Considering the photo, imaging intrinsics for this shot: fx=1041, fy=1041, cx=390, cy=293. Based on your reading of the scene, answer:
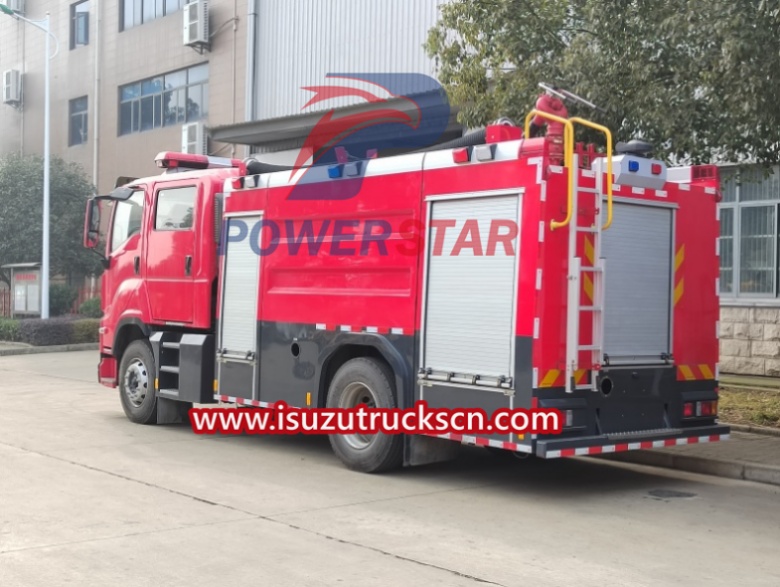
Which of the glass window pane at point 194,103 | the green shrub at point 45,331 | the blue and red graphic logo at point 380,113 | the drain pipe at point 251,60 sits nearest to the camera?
the blue and red graphic logo at point 380,113

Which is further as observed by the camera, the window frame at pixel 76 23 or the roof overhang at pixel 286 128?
the window frame at pixel 76 23

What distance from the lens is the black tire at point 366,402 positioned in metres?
9.11

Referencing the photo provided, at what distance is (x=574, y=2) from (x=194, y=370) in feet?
19.7

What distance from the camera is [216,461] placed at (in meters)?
10.0

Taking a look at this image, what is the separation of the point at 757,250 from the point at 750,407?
4.38 m

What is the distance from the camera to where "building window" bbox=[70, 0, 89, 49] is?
38344 mm

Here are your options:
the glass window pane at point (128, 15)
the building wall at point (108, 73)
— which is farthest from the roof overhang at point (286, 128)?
the glass window pane at point (128, 15)

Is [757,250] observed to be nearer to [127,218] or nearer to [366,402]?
[366,402]

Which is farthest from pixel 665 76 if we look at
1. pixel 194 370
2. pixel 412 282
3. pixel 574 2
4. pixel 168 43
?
pixel 168 43

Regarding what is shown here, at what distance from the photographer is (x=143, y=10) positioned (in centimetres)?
3459

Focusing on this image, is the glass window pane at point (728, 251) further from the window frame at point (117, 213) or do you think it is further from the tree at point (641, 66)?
the window frame at point (117, 213)

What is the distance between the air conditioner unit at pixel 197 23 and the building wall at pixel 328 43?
7.90 feet

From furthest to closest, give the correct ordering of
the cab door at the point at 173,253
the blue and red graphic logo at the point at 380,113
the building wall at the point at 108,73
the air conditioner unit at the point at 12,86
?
the air conditioner unit at the point at 12,86, the building wall at the point at 108,73, the blue and red graphic logo at the point at 380,113, the cab door at the point at 173,253

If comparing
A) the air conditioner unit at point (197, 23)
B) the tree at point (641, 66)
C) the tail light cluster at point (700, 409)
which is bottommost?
the tail light cluster at point (700, 409)
